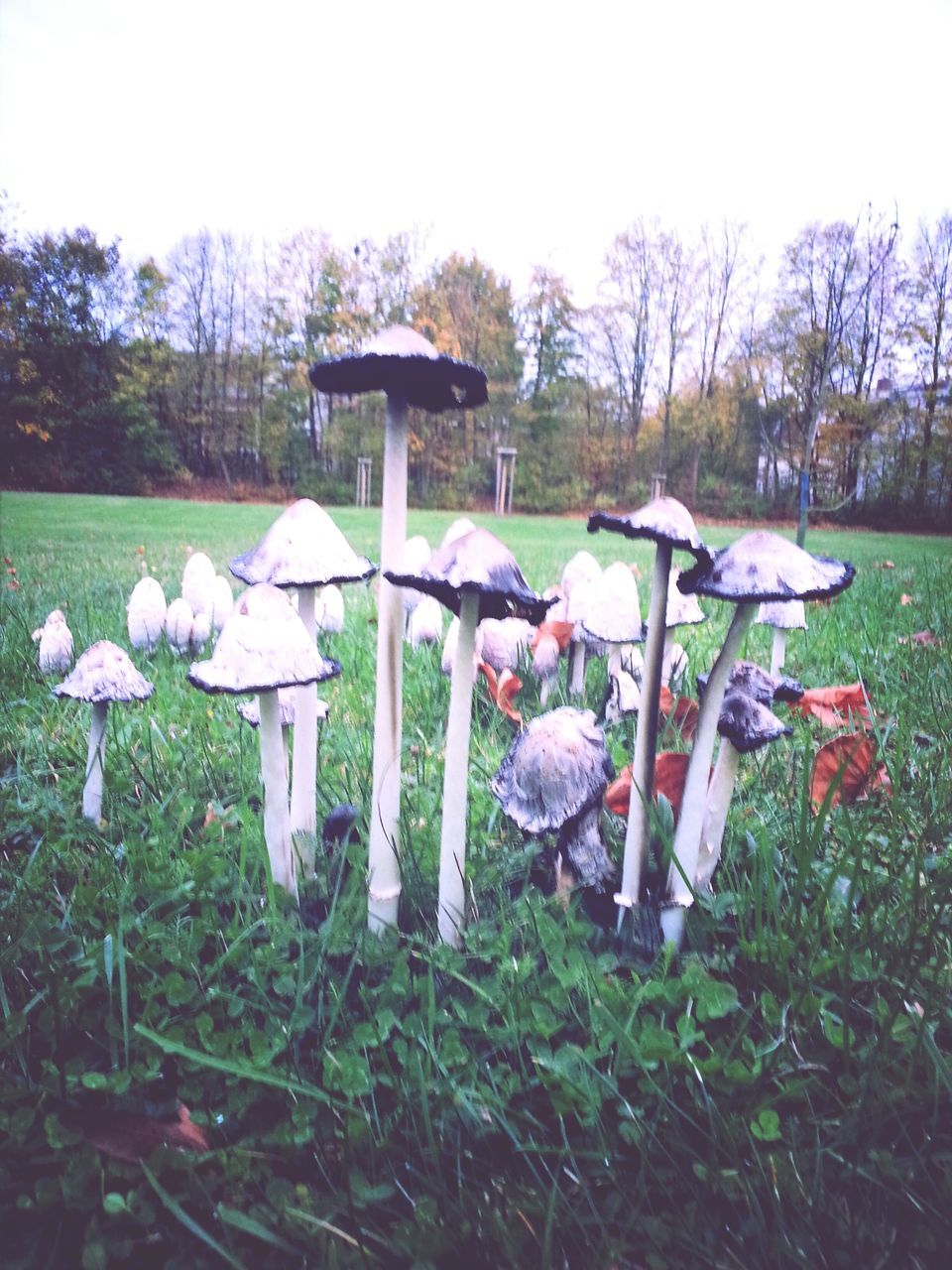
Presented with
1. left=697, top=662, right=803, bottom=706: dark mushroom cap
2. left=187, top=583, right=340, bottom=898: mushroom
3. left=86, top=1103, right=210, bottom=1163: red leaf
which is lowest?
left=86, top=1103, right=210, bottom=1163: red leaf

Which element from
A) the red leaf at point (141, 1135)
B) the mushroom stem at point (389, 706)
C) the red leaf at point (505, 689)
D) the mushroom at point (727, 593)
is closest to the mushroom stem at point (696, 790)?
the mushroom at point (727, 593)

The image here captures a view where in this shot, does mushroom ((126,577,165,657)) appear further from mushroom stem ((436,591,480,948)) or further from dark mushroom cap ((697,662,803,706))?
dark mushroom cap ((697,662,803,706))

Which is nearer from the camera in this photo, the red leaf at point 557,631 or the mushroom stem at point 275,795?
the mushroom stem at point 275,795

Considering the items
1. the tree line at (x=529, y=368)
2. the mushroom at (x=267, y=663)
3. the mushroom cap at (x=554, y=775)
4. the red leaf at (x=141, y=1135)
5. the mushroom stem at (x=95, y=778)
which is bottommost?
the red leaf at (x=141, y=1135)

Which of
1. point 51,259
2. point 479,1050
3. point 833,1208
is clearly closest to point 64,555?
point 51,259

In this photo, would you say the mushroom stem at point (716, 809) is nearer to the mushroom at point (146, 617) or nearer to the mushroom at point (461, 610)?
the mushroom at point (461, 610)

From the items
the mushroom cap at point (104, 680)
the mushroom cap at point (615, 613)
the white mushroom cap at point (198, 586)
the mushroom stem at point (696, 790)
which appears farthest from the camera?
the white mushroom cap at point (198, 586)

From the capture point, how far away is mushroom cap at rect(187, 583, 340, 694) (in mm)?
764

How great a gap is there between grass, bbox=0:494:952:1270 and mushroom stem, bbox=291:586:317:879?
5cm

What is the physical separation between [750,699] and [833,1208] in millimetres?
518

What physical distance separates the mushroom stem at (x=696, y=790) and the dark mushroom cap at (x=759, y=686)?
71mm

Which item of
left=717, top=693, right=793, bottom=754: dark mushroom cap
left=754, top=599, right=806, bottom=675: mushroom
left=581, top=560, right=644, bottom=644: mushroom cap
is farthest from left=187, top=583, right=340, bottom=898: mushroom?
left=754, top=599, right=806, bottom=675: mushroom

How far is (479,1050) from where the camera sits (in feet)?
2.49

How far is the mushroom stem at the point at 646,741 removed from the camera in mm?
788
